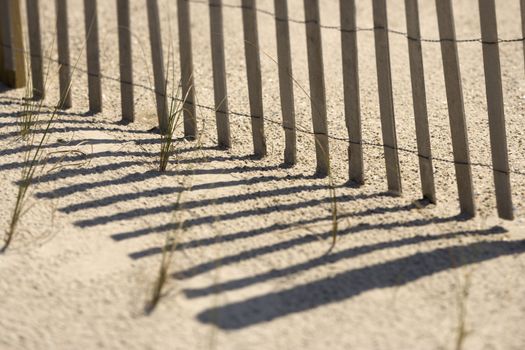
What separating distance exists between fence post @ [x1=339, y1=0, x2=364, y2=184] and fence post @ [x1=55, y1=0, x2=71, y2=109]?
5.58 feet

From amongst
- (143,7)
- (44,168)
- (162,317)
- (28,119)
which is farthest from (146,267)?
(143,7)

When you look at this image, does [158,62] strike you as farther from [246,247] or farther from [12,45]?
[246,247]

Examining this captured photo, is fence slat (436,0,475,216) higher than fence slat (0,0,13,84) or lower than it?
lower

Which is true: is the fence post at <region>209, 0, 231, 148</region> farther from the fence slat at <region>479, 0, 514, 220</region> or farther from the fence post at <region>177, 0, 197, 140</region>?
the fence slat at <region>479, 0, 514, 220</region>

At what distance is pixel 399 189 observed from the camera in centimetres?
466

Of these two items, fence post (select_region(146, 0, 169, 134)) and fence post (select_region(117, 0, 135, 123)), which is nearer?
fence post (select_region(146, 0, 169, 134))

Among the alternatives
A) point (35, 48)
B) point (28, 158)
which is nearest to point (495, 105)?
point (28, 158)

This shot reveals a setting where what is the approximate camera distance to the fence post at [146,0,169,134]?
514cm

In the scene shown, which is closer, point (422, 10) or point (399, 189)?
point (399, 189)

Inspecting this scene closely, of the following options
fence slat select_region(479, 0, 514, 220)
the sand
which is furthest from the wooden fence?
the sand

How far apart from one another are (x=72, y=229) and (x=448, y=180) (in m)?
1.89

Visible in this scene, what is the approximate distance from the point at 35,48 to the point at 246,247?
A: 2.32m

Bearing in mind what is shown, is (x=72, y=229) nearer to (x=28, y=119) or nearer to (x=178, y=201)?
(x=178, y=201)

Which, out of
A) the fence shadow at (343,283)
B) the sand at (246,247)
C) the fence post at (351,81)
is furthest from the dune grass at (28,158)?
the fence post at (351,81)
